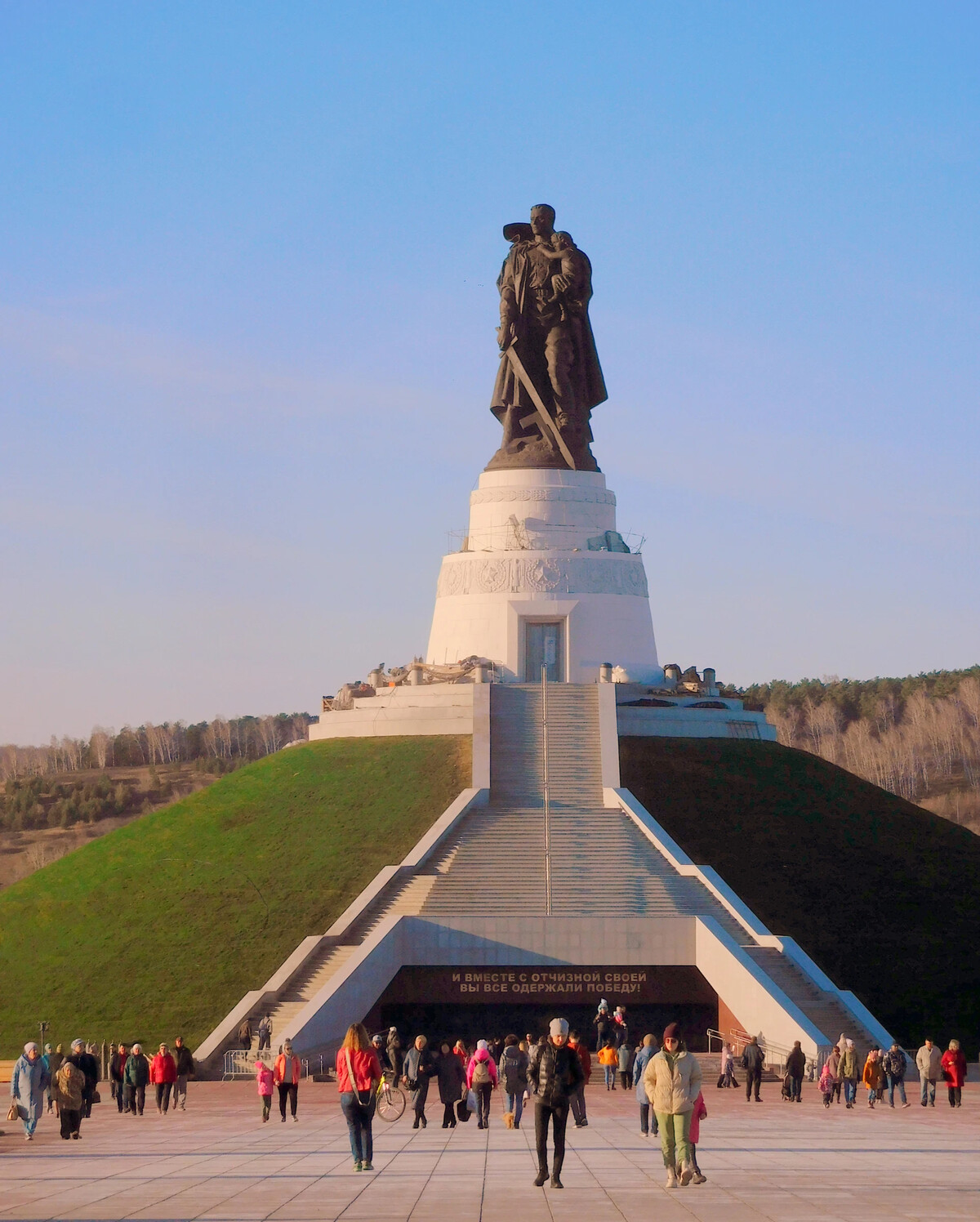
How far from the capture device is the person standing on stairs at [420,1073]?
24.2 meters

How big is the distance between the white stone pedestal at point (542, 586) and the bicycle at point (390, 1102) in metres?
21.4

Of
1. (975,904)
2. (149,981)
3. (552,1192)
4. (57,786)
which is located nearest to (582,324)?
(975,904)

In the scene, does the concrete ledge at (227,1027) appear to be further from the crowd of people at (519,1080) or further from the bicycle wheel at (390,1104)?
the bicycle wheel at (390,1104)

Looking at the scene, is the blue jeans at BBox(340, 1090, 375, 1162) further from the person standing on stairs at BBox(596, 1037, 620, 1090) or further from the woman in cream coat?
the person standing on stairs at BBox(596, 1037, 620, 1090)

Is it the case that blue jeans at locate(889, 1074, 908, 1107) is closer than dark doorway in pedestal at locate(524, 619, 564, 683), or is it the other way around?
blue jeans at locate(889, 1074, 908, 1107)

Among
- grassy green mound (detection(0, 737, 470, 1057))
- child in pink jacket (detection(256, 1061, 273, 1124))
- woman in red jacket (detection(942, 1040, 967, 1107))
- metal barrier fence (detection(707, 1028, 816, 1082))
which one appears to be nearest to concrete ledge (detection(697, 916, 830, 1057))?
metal barrier fence (detection(707, 1028, 816, 1082))

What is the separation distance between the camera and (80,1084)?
22281mm

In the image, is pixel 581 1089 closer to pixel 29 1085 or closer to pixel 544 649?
pixel 29 1085

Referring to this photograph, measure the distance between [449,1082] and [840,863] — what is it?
2034 cm

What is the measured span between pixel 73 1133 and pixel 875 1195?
10740 millimetres

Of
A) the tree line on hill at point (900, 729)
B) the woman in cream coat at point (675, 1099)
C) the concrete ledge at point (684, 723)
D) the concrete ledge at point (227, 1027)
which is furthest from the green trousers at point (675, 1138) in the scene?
the tree line on hill at point (900, 729)

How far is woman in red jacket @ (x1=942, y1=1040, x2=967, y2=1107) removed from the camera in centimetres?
2669

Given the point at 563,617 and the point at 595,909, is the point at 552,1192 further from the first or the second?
the point at 563,617

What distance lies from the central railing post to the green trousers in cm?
2132
